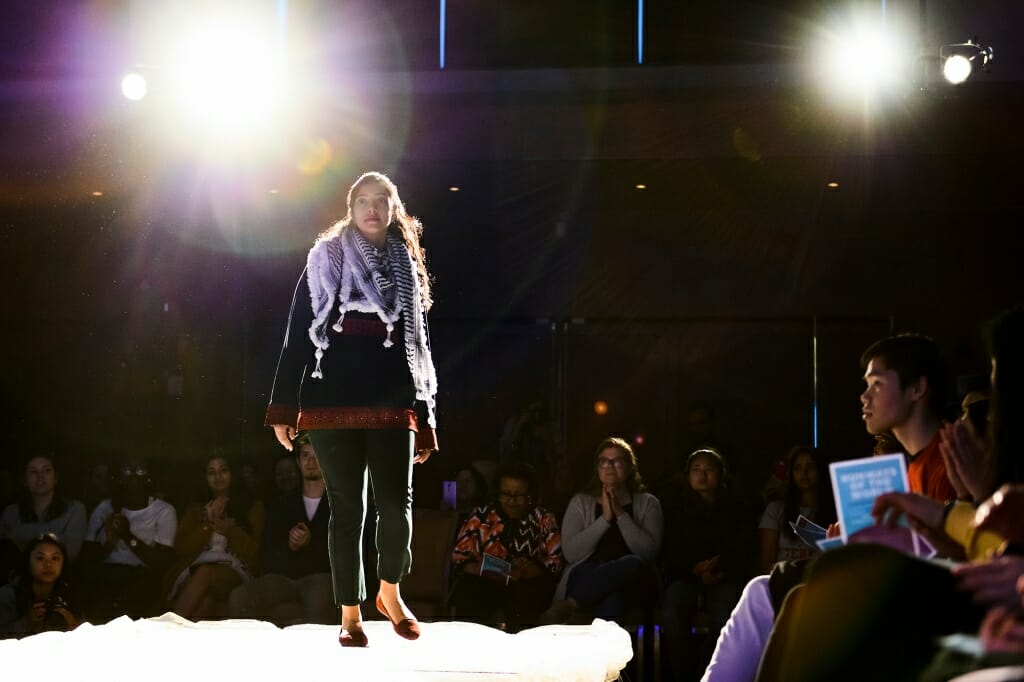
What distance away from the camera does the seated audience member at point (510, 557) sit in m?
5.17

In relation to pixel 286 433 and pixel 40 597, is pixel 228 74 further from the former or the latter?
pixel 286 433

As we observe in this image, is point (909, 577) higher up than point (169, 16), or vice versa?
point (169, 16)

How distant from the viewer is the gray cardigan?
16.9 ft

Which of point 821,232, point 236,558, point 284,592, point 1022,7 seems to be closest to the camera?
point 284,592

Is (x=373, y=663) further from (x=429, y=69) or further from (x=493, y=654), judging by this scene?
(x=429, y=69)

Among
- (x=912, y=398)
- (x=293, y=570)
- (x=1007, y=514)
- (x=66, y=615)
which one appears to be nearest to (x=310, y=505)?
(x=293, y=570)

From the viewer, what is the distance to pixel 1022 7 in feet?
20.7

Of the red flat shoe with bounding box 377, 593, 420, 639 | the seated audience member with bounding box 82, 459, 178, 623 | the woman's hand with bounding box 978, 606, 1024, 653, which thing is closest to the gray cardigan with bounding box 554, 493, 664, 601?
the red flat shoe with bounding box 377, 593, 420, 639

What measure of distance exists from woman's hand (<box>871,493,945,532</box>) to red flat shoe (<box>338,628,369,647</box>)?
78.6 inches

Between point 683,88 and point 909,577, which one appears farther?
point 683,88

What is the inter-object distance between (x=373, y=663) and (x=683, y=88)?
419 cm

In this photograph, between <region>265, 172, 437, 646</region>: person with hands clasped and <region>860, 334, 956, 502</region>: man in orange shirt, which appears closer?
<region>860, 334, 956, 502</region>: man in orange shirt

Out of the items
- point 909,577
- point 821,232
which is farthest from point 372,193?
point 821,232

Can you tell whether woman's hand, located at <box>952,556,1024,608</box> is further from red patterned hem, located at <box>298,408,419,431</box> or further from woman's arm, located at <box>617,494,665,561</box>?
woman's arm, located at <box>617,494,665,561</box>
